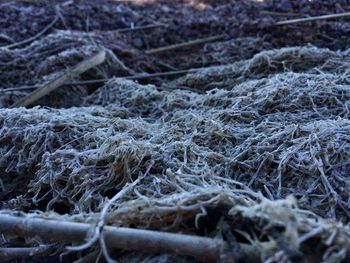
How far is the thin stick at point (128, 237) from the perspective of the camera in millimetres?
1293

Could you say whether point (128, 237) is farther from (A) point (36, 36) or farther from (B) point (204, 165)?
(A) point (36, 36)

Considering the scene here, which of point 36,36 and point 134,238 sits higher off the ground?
point 134,238

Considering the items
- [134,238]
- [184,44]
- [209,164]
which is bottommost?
[184,44]

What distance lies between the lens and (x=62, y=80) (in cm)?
358

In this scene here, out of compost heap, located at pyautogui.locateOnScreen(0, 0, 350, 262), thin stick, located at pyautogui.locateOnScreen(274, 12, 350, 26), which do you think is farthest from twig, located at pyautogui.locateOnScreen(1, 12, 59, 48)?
thin stick, located at pyautogui.locateOnScreen(274, 12, 350, 26)

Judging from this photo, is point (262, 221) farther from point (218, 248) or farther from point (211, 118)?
point (211, 118)

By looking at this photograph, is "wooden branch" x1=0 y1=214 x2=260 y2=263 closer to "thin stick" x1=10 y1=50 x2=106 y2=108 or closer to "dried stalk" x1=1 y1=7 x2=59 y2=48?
"thin stick" x1=10 y1=50 x2=106 y2=108

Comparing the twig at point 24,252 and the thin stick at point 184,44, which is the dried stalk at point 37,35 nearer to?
the thin stick at point 184,44

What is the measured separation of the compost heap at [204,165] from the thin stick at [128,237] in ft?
0.15

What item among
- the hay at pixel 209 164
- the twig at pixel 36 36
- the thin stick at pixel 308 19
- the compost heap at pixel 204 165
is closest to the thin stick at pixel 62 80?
the compost heap at pixel 204 165

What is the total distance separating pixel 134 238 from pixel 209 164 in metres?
0.76

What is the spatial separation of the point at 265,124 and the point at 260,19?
2.55 metres

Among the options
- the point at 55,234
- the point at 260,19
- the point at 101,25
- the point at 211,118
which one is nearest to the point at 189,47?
the point at 260,19

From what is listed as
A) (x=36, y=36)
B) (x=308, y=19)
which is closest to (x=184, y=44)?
(x=308, y=19)
